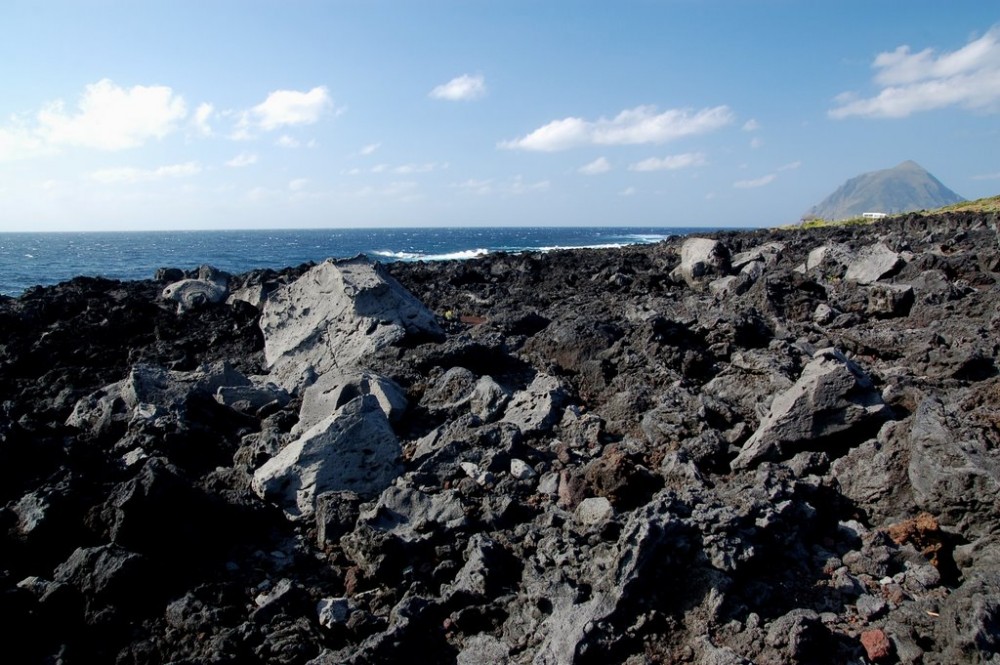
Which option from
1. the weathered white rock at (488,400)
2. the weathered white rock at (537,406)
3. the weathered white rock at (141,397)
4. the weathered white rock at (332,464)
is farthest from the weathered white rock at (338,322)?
the weathered white rock at (332,464)

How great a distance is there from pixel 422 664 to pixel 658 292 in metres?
15.1

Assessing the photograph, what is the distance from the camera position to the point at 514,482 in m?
5.97

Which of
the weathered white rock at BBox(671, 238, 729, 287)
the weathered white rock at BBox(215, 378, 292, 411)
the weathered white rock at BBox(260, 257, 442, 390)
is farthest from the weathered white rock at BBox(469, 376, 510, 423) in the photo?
the weathered white rock at BBox(671, 238, 729, 287)

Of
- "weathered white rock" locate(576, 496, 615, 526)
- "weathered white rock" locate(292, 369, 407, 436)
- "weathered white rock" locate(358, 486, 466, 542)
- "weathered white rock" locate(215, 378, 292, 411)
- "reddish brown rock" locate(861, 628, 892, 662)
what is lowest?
"reddish brown rock" locate(861, 628, 892, 662)

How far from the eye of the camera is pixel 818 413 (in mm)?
6020

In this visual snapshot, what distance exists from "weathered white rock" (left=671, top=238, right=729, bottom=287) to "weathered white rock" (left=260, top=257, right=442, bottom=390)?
11756 mm

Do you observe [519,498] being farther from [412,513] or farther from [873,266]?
[873,266]

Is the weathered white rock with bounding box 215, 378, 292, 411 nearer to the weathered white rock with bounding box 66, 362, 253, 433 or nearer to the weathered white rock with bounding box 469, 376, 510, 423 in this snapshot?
the weathered white rock with bounding box 66, 362, 253, 433

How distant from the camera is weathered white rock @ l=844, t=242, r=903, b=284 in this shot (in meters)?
15.2

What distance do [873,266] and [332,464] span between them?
14.7 metres

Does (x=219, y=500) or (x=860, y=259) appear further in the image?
(x=860, y=259)

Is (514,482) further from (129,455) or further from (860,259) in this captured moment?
(860,259)

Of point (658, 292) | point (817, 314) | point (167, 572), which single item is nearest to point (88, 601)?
point (167, 572)

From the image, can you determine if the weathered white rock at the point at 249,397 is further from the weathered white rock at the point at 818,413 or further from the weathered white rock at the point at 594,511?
the weathered white rock at the point at 818,413
